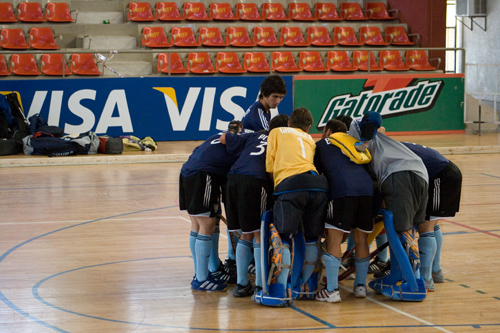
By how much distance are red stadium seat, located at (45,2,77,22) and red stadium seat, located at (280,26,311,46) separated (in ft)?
17.4

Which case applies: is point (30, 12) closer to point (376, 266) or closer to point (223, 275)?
point (223, 275)

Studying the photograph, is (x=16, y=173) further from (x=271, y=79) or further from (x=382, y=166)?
(x=382, y=166)

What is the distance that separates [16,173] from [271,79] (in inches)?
296

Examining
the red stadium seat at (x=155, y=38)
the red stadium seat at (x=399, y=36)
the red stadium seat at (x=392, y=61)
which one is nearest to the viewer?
the red stadium seat at (x=155, y=38)

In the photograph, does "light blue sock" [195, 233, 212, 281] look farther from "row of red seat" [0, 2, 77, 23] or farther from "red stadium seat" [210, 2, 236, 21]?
"red stadium seat" [210, 2, 236, 21]

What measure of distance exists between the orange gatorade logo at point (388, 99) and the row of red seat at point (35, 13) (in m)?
6.94

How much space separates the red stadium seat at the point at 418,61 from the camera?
17234mm

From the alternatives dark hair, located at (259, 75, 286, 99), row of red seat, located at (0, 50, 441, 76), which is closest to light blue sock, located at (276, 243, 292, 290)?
dark hair, located at (259, 75, 286, 99)

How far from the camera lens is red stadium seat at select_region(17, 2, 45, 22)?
16703mm

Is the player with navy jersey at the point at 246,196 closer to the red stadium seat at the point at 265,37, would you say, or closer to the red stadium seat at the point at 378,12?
the red stadium seat at the point at 265,37

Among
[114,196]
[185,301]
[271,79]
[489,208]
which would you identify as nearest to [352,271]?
[185,301]

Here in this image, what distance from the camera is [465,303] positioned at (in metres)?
5.15

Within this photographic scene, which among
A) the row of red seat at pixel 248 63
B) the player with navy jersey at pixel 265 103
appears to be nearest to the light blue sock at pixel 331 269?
the player with navy jersey at pixel 265 103

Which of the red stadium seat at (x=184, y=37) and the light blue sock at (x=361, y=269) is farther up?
the red stadium seat at (x=184, y=37)
